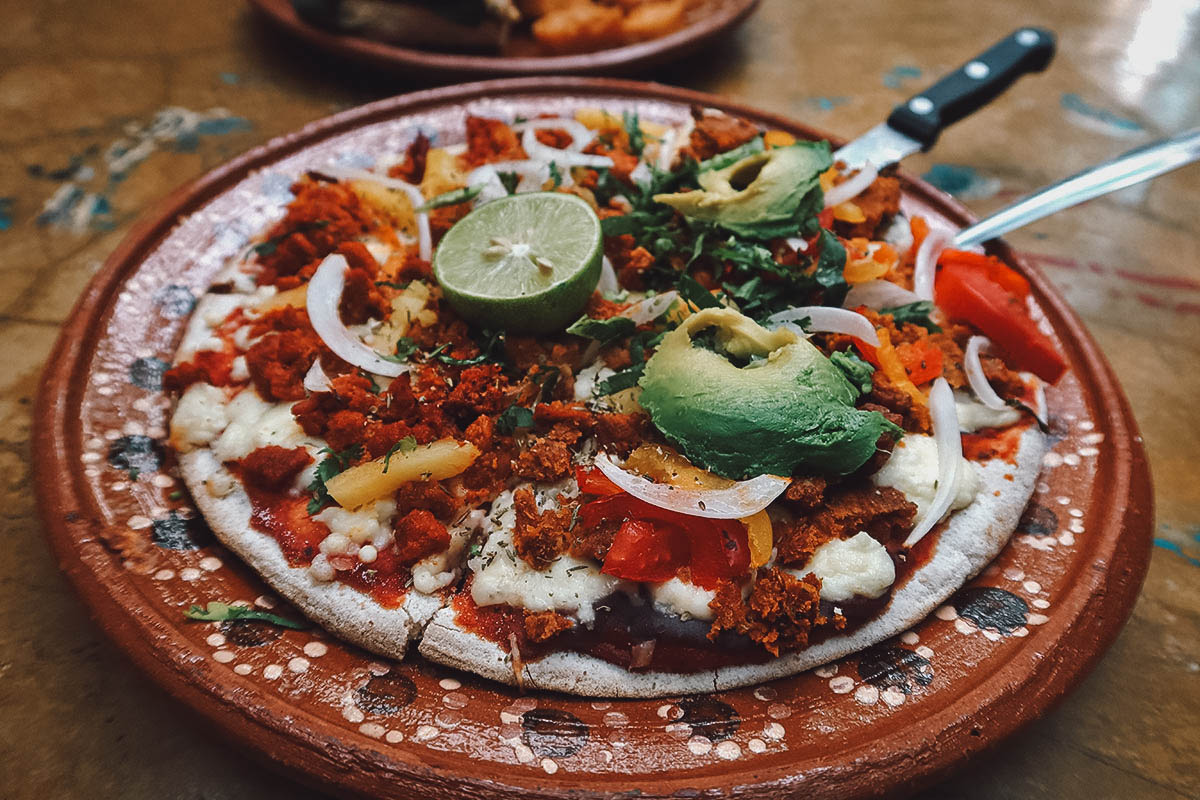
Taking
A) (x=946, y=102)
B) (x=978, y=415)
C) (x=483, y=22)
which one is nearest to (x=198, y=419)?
(x=978, y=415)

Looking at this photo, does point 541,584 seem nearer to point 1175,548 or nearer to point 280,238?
point 280,238

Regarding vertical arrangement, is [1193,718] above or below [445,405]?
below

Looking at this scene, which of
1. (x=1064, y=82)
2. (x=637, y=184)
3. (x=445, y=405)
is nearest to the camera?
(x=445, y=405)

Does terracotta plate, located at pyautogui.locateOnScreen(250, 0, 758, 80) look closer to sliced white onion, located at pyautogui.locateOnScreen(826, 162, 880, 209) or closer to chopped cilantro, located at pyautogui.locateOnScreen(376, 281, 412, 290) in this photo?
sliced white onion, located at pyautogui.locateOnScreen(826, 162, 880, 209)

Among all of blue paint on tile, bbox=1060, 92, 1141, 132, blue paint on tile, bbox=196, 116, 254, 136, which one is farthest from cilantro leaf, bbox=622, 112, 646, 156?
blue paint on tile, bbox=1060, 92, 1141, 132

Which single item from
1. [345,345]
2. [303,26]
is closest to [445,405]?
[345,345]

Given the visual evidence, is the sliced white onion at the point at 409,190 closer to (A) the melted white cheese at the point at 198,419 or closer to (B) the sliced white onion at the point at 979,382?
(A) the melted white cheese at the point at 198,419

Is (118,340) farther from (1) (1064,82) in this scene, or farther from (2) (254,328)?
(1) (1064,82)
